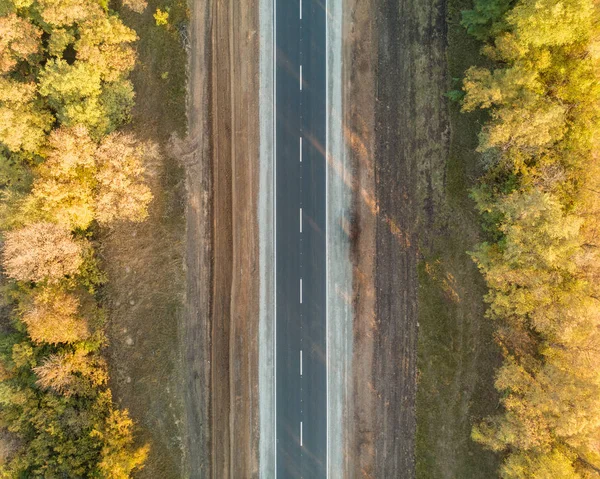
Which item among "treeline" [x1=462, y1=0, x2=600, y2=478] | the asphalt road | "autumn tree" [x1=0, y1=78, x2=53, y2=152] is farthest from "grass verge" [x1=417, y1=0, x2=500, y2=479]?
"autumn tree" [x1=0, y1=78, x2=53, y2=152]

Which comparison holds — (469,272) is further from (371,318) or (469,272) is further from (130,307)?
(130,307)

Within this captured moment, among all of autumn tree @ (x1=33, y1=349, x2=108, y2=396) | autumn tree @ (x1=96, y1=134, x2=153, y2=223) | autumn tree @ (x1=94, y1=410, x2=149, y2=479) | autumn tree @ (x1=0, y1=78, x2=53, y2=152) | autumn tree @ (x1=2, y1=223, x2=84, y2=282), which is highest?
autumn tree @ (x1=0, y1=78, x2=53, y2=152)

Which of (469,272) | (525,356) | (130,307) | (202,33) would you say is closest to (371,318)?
(469,272)

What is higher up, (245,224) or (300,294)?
(245,224)

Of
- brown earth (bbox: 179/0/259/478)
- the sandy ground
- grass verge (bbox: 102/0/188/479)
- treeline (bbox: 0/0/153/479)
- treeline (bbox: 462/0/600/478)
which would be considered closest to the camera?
treeline (bbox: 462/0/600/478)

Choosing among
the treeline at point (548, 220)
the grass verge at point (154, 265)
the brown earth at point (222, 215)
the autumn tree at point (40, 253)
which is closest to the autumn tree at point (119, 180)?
the grass verge at point (154, 265)

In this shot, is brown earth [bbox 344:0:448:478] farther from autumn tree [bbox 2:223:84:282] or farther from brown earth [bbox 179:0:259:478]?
autumn tree [bbox 2:223:84:282]

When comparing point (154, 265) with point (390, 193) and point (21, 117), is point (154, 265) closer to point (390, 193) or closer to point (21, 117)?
point (21, 117)
